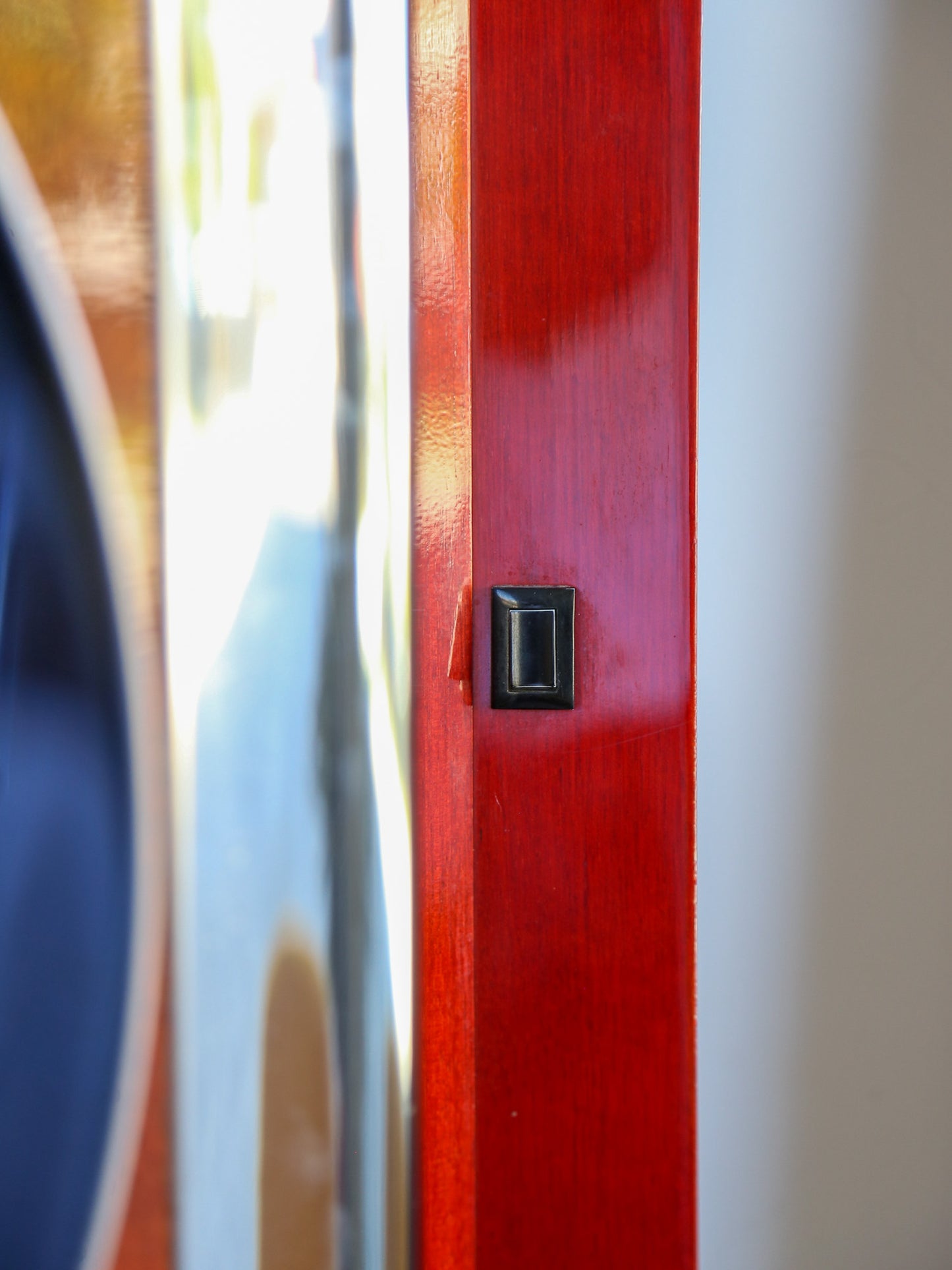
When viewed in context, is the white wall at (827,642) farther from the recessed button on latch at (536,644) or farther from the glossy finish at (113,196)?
the glossy finish at (113,196)

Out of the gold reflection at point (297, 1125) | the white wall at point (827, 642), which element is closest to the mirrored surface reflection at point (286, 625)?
the gold reflection at point (297, 1125)

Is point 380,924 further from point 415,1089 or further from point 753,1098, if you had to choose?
point 753,1098

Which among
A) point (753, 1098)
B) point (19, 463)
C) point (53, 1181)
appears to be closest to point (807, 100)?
point (19, 463)

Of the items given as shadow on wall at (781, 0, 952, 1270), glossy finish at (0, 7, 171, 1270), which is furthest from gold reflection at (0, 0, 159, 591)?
shadow on wall at (781, 0, 952, 1270)

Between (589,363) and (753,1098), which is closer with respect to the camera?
(589,363)

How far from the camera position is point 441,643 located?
1.61 feet

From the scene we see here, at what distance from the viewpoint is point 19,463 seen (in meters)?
0.55

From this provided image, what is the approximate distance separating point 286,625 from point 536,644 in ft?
0.58

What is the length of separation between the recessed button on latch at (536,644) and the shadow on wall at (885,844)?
0.75 feet

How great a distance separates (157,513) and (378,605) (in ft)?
0.56

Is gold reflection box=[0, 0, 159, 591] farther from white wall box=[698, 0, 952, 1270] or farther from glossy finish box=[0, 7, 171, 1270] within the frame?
white wall box=[698, 0, 952, 1270]

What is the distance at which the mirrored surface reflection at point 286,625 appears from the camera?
502mm

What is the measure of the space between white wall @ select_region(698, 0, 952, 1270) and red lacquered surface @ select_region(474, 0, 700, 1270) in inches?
4.4

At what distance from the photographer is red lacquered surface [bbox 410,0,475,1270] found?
47 cm
